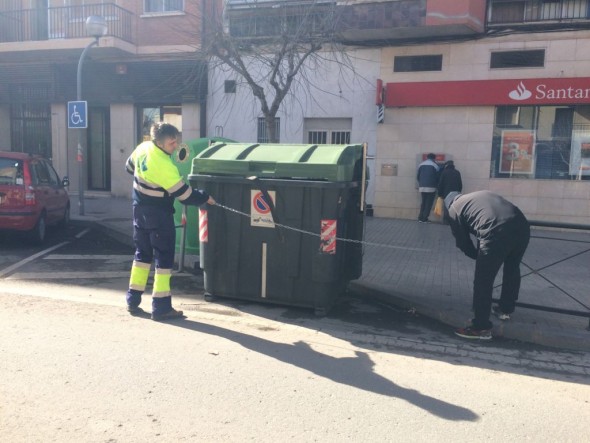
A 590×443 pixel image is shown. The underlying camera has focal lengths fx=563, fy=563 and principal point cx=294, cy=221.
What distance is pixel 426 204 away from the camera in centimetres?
1315

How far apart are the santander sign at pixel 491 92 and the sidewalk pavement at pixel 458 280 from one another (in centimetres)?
293

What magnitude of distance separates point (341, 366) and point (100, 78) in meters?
14.3

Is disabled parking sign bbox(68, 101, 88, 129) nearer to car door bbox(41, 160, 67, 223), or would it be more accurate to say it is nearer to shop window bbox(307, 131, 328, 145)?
car door bbox(41, 160, 67, 223)

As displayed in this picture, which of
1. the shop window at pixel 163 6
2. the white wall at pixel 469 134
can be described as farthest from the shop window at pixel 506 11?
the shop window at pixel 163 6

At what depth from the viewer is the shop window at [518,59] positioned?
12180mm

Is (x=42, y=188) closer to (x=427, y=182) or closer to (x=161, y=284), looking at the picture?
(x=161, y=284)

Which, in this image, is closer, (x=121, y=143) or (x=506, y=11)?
(x=506, y=11)

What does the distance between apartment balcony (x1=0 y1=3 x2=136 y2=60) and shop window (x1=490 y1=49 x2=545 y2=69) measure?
948 centimetres

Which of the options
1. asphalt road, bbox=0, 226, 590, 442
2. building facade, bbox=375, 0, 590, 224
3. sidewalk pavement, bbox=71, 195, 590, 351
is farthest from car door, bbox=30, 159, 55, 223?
building facade, bbox=375, 0, 590, 224

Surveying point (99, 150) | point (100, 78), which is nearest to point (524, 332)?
point (100, 78)

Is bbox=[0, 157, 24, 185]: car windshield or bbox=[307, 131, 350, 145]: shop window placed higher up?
bbox=[307, 131, 350, 145]: shop window

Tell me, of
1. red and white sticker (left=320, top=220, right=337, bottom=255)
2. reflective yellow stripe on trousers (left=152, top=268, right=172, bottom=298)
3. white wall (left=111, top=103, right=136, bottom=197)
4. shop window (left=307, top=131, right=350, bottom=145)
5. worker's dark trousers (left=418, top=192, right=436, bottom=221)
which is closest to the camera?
reflective yellow stripe on trousers (left=152, top=268, right=172, bottom=298)

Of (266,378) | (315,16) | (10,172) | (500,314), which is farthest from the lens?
(315,16)

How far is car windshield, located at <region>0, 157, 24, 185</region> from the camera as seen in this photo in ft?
29.7
